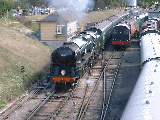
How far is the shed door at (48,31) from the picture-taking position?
28812 mm

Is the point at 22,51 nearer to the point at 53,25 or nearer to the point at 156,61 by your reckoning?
the point at 53,25

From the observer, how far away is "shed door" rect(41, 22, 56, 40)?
28812 millimetres

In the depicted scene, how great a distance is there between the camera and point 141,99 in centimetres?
739

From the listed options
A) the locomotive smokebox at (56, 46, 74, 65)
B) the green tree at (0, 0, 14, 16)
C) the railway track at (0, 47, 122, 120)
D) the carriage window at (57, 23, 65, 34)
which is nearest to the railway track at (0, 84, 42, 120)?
the railway track at (0, 47, 122, 120)

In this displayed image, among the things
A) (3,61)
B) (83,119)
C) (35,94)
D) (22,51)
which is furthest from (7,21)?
(83,119)

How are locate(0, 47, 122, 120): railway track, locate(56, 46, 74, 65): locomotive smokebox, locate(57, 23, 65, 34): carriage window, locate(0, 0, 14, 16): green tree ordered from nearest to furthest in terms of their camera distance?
locate(0, 47, 122, 120): railway track
locate(56, 46, 74, 65): locomotive smokebox
locate(57, 23, 65, 34): carriage window
locate(0, 0, 14, 16): green tree

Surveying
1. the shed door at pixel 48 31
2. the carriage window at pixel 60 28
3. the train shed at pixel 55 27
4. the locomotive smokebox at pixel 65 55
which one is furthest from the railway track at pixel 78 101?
the shed door at pixel 48 31

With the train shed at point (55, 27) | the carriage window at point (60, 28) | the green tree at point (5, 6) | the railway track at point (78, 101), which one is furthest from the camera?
the green tree at point (5, 6)

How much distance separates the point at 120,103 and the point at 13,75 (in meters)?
7.53

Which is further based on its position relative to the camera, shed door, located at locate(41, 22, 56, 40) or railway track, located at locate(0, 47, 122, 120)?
shed door, located at locate(41, 22, 56, 40)

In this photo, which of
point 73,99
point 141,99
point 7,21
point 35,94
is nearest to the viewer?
point 141,99

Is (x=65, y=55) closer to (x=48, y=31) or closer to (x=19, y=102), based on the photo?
(x=19, y=102)

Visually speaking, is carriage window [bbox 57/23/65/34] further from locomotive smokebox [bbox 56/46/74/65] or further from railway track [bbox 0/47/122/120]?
locomotive smokebox [bbox 56/46/74/65]

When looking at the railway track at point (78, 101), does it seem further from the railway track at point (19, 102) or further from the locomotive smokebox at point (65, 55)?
the locomotive smokebox at point (65, 55)
